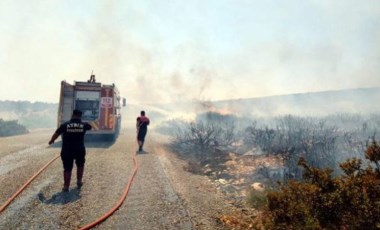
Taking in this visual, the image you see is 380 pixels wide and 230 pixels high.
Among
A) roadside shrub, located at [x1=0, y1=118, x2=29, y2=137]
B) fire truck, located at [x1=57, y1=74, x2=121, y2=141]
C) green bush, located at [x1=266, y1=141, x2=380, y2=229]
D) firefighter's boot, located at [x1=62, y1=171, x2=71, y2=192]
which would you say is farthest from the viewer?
roadside shrub, located at [x1=0, y1=118, x2=29, y2=137]

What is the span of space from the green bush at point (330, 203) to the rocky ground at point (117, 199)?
1182mm

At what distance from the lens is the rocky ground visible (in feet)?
17.0

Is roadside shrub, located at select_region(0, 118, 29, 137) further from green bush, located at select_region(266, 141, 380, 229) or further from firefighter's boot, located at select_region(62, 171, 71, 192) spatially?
green bush, located at select_region(266, 141, 380, 229)

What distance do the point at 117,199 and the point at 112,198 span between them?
135 millimetres

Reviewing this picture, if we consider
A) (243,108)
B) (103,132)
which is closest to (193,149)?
(103,132)

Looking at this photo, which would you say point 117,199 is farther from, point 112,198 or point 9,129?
point 9,129

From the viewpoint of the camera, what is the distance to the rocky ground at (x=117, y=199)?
5.19 meters

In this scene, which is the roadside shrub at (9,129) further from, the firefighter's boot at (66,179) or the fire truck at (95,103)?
the firefighter's boot at (66,179)

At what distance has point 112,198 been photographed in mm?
6410

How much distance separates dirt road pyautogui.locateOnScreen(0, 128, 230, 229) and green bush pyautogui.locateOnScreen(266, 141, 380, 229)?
4.76 feet

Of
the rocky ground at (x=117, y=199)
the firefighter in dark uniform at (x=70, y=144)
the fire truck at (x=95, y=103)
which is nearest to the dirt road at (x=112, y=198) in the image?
the rocky ground at (x=117, y=199)

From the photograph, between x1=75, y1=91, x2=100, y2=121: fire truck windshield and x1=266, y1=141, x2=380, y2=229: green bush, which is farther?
x1=75, y1=91, x2=100, y2=121: fire truck windshield

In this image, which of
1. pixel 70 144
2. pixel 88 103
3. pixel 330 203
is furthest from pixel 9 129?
pixel 330 203

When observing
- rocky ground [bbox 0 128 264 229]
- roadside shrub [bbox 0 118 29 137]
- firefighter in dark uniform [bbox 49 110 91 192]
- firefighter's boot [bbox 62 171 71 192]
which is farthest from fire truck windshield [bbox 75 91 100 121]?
roadside shrub [bbox 0 118 29 137]
